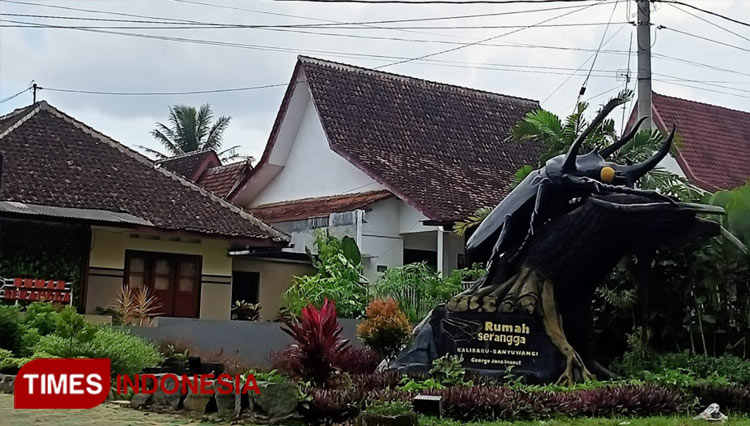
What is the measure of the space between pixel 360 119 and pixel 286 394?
1595 centimetres

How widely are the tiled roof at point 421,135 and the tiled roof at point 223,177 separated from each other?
2944 mm


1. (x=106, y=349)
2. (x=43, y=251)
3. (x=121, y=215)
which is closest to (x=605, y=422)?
(x=106, y=349)

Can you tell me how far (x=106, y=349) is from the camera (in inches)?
504

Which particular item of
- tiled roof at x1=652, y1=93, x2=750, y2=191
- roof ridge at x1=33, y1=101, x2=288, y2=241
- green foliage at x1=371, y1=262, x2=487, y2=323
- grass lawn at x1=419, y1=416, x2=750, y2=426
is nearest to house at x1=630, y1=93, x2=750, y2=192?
tiled roof at x1=652, y1=93, x2=750, y2=191

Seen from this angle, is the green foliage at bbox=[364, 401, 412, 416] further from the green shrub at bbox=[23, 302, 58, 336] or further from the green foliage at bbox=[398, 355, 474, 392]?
the green shrub at bbox=[23, 302, 58, 336]

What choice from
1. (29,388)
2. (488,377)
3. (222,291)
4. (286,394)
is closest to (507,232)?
(488,377)

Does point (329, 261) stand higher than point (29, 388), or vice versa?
point (329, 261)

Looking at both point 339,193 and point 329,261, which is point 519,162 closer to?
point 339,193

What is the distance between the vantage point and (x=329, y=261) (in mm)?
20703

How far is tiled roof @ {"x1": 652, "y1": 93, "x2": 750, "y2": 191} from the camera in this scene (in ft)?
85.2

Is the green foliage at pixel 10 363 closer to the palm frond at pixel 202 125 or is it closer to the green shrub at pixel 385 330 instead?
the green shrub at pixel 385 330

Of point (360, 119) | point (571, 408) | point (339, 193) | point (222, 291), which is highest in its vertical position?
point (360, 119)

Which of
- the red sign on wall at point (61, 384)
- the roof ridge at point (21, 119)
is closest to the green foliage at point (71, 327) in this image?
the red sign on wall at point (61, 384)

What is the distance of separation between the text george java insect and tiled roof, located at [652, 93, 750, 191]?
41.4 ft
